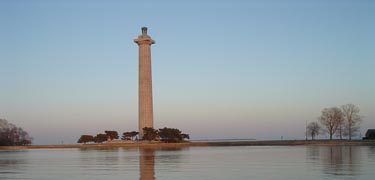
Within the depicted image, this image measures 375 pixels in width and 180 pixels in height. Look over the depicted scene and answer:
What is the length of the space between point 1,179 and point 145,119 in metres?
76.4

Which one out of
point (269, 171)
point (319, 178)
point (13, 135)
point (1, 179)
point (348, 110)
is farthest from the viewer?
point (13, 135)

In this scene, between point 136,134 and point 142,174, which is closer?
point 142,174

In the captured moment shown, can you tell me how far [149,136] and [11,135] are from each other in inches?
1230

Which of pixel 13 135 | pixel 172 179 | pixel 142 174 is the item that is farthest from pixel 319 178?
pixel 13 135

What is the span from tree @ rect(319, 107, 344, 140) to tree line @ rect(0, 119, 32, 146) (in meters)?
62.4

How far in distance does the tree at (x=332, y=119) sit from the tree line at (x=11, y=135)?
62412 millimetres

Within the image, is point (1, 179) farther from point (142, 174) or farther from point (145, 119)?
point (145, 119)

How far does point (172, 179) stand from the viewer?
18984 mm

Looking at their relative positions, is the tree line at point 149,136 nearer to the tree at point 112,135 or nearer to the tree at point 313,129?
the tree at point 112,135

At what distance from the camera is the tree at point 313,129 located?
94.5 m

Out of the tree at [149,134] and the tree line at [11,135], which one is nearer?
the tree at [149,134]

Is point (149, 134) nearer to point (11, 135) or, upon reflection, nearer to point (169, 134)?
point (169, 134)

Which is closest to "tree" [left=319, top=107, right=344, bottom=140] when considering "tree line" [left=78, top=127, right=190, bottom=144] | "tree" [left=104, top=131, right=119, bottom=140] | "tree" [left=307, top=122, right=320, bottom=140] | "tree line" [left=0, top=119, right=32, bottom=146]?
"tree" [left=307, top=122, right=320, bottom=140]

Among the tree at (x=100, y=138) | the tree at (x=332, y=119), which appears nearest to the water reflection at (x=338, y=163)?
the tree at (x=332, y=119)
